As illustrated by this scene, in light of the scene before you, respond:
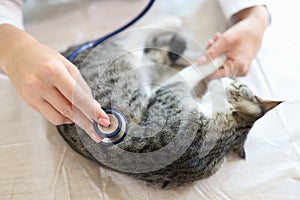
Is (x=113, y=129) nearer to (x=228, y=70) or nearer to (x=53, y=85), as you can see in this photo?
(x=53, y=85)

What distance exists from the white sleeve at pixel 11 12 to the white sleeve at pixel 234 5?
1.66 feet

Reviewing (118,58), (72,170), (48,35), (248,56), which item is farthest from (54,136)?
(248,56)

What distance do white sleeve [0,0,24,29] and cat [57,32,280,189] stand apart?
13cm

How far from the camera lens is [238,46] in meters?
0.90

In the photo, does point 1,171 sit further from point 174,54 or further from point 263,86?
point 263,86

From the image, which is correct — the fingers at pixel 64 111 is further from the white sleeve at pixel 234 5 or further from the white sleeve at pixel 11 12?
the white sleeve at pixel 234 5

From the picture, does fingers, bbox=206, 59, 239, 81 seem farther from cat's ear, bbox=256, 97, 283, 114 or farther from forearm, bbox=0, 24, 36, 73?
forearm, bbox=0, 24, 36, 73

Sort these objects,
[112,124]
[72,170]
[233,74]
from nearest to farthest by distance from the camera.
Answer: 1. [112,124]
2. [72,170]
3. [233,74]

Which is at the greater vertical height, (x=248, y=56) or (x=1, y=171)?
(x=248, y=56)

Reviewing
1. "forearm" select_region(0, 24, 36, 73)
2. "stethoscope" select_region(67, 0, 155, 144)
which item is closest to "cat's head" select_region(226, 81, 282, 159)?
"stethoscope" select_region(67, 0, 155, 144)

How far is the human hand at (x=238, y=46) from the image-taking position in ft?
2.89

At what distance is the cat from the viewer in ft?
2.23

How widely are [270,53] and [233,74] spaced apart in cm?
16

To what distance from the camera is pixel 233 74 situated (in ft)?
2.93
